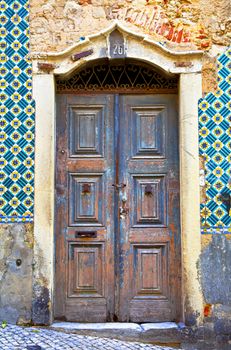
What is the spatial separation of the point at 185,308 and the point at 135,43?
2799 mm

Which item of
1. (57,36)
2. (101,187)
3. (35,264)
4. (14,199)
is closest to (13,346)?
(35,264)

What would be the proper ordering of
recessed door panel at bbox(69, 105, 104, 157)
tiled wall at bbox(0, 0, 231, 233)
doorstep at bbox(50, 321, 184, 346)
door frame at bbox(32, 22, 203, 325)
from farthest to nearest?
recessed door panel at bbox(69, 105, 104, 157), tiled wall at bbox(0, 0, 231, 233), door frame at bbox(32, 22, 203, 325), doorstep at bbox(50, 321, 184, 346)

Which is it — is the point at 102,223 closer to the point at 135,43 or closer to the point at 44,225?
the point at 44,225

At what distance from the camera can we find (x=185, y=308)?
5504mm

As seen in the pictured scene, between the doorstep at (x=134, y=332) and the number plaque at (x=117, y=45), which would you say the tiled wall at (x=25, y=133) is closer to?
the number plaque at (x=117, y=45)

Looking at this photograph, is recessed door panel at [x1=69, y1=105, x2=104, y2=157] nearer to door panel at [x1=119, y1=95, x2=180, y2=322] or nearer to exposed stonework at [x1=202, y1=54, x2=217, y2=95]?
door panel at [x1=119, y1=95, x2=180, y2=322]

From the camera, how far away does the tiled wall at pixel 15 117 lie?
5.69 meters

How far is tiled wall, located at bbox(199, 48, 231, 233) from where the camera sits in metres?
5.64

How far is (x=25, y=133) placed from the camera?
227 inches

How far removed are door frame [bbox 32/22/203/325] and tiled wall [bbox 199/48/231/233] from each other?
96 millimetres

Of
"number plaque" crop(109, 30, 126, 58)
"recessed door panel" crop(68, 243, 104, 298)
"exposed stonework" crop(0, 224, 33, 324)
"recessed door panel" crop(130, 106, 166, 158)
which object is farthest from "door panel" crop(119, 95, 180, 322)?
"exposed stonework" crop(0, 224, 33, 324)

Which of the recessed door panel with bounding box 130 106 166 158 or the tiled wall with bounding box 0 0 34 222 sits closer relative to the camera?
the tiled wall with bounding box 0 0 34 222

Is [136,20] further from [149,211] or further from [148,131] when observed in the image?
[149,211]

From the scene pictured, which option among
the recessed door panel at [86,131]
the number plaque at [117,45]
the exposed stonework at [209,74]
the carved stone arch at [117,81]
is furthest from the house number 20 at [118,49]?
the exposed stonework at [209,74]
